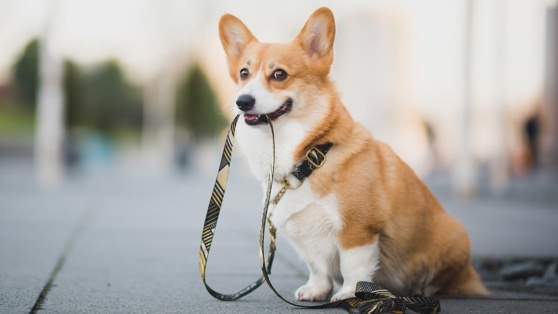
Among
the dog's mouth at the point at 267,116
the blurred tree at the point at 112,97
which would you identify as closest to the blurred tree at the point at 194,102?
the blurred tree at the point at 112,97

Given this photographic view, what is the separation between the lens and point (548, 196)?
12016 mm

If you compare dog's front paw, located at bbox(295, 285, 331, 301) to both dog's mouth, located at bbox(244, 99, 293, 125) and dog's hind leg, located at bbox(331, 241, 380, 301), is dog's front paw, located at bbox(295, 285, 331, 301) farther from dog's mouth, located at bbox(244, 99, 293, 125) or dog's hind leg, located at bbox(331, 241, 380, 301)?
dog's mouth, located at bbox(244, 99, 293, 125)

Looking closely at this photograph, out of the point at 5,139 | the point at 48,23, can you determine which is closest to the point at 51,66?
the point at 48,23

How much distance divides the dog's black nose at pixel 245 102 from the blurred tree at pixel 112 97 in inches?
2100

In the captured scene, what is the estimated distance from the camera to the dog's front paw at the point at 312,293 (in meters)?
3.40

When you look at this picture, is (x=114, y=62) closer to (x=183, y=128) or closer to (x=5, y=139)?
(x=5, y=139)

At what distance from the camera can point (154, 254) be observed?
5.08 meters

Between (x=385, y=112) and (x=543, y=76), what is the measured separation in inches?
529

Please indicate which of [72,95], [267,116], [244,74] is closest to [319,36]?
[244,74]

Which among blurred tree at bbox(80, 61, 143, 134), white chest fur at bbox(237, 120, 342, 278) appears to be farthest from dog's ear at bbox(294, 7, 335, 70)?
blurred tree at bbox(80, 61, 143, 134)

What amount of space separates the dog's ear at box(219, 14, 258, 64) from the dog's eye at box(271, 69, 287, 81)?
450 millimetres

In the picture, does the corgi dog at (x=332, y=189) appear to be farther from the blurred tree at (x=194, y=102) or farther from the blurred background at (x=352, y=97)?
the blurred tree at (x=194, y=102)

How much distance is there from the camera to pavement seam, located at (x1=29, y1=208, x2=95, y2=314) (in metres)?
3.19

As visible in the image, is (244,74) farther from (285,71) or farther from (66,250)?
(66,250)
